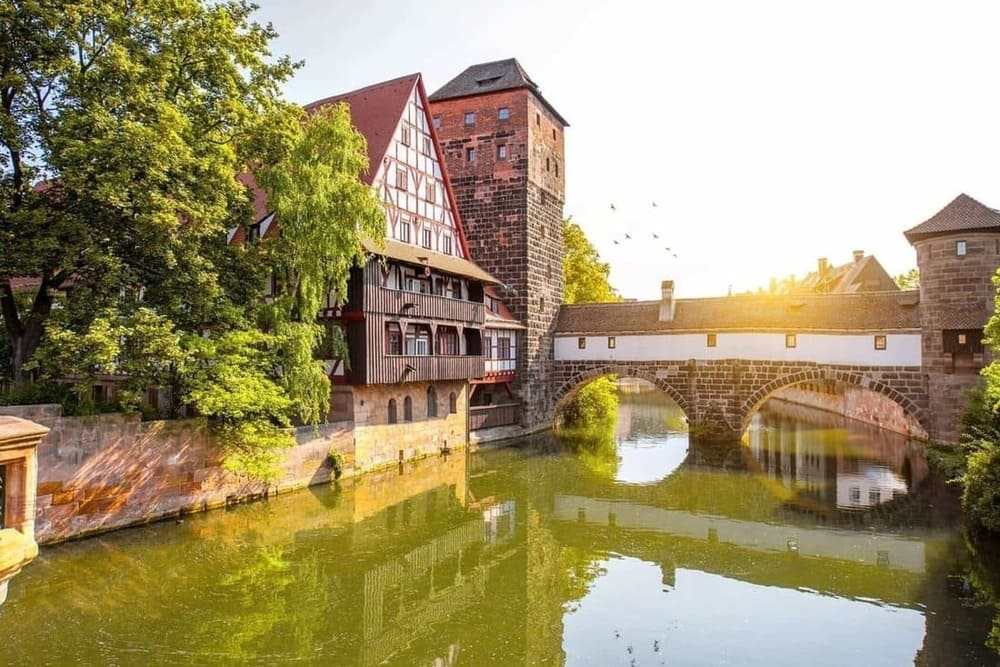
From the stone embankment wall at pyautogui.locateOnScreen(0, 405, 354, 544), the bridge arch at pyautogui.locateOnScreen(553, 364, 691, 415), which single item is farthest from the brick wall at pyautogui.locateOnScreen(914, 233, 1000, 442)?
the stone embankment wall at pyautogui.locateOnScreen(0, 405, 354, 544)

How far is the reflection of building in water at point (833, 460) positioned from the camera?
19328mm

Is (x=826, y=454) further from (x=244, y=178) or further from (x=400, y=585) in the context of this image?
(x=244, y=178)

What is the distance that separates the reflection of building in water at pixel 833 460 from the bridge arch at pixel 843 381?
58.8 inches

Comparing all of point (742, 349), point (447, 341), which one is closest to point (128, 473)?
point (447, 341)

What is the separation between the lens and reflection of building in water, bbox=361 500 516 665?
9.91 m

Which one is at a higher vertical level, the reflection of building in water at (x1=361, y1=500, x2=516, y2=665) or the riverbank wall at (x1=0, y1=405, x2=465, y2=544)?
the riverbank wall at (x1=0, y1=405, x2=465, y2=544)

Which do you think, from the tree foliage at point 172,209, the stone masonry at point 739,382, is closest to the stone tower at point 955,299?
the stone masonry at point 739,382

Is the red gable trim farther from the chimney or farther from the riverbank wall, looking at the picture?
the riverbank wall

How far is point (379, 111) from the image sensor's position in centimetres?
2361

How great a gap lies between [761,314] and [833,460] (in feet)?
22.3

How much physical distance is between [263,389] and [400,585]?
6.29m

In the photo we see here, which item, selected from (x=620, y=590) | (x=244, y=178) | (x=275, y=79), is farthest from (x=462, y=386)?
(x=620, y=590)

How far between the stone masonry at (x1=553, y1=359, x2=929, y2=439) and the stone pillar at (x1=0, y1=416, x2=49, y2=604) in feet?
88.2

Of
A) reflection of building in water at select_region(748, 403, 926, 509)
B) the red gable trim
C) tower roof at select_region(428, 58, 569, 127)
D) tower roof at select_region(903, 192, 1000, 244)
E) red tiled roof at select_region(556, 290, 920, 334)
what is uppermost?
tower roof at select_region(428, 58, 569, 127)
